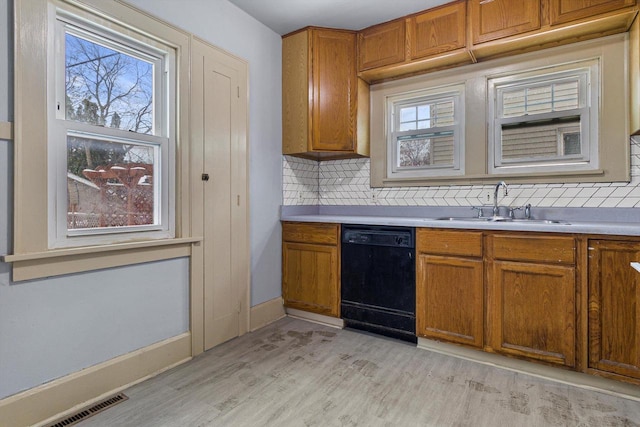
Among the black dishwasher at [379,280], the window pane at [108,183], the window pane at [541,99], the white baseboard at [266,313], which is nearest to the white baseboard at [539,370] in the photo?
the black dishwasher at [379,280]

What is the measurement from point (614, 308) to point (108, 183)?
9.80ft

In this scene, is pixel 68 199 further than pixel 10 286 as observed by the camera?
Yes

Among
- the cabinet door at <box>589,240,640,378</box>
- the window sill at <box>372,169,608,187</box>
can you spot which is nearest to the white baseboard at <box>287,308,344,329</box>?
the window sill at <box>372,169,608,187</box>

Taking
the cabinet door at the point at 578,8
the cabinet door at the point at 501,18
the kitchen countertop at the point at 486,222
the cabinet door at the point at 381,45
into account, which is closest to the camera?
the kitchen countertop at the point at 486,222

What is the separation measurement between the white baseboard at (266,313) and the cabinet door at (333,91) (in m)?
1.48

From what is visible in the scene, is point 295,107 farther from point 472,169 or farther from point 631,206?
point 631,206

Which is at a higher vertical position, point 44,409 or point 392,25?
point 392,25

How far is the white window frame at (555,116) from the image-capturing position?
8.18 feet

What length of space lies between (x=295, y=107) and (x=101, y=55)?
5.25 ft

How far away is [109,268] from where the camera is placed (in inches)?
76.5

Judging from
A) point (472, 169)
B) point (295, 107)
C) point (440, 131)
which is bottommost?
point (472, 169)

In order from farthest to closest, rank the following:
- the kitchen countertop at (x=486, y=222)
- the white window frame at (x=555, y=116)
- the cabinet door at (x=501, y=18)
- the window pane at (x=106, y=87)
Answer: the white window frame at (x=555, y=116) → the cabinet door at (x=501, y=18) → the kitchen countertop at (x=486, y=222) → the window pane at (x=106, y=87)

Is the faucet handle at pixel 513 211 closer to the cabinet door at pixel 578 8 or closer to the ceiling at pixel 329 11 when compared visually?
the cabinet door at pixel 578 8

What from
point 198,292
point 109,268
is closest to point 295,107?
point 198,292
